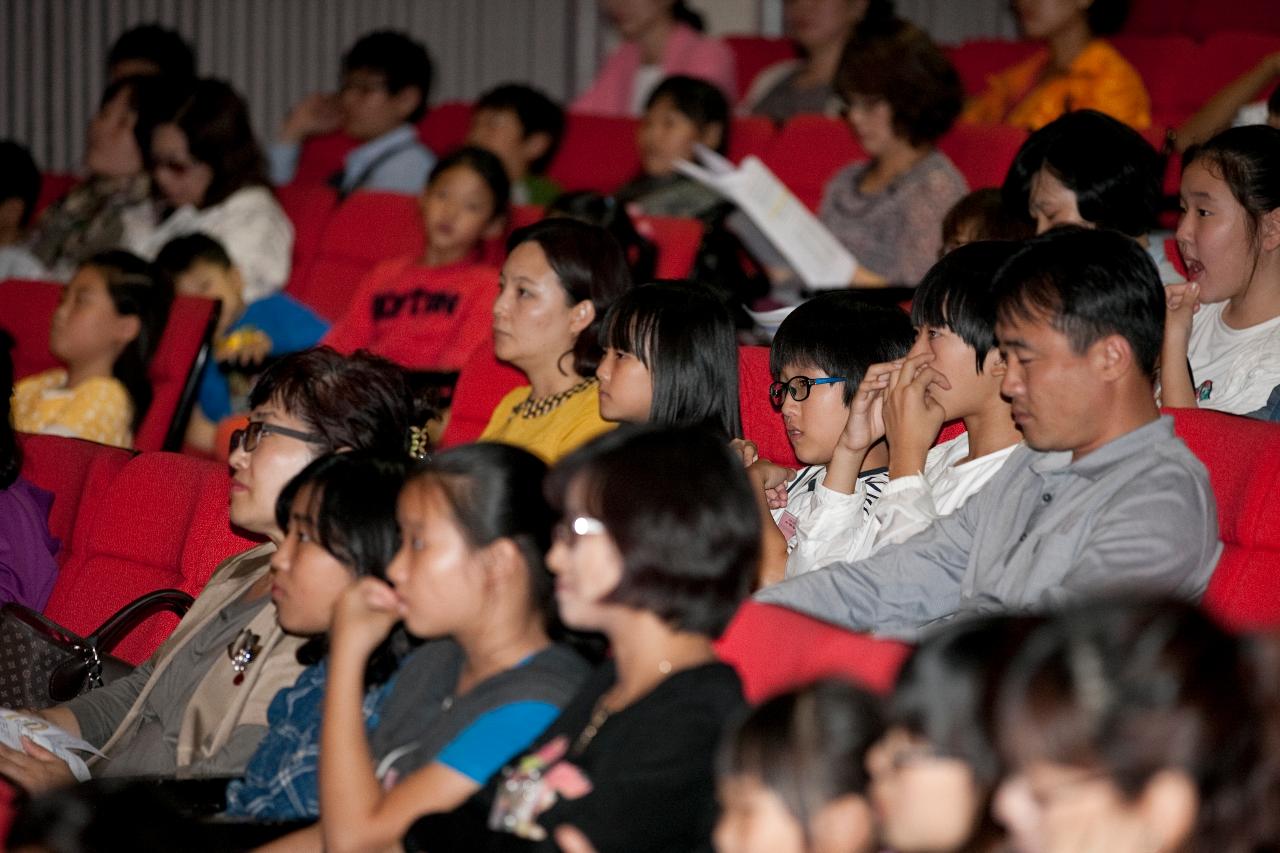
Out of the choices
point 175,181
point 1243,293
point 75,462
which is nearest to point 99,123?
point 175,181

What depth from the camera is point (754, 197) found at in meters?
3.99

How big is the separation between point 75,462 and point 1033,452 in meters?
2.05

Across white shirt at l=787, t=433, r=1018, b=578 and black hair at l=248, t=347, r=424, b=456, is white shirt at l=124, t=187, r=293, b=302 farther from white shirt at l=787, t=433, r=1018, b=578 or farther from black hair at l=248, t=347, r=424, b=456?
white shirt at l=787, t=433, r=1018, b=578

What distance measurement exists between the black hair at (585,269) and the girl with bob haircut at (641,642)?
1.47m

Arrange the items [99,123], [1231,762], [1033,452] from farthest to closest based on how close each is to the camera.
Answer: [99,123] < [1033,452] < [1231,762]

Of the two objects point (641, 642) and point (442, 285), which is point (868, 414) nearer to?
point (641, 642)

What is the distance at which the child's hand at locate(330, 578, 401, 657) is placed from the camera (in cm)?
194

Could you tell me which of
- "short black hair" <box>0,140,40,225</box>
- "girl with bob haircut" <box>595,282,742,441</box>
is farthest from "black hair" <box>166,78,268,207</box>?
"girl with bob haircut" <box>595,282,742,441</box>

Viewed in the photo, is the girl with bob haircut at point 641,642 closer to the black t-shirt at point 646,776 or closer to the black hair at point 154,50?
the black t-shirt at point 646,776

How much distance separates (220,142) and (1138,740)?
15.1ft

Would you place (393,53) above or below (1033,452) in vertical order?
above

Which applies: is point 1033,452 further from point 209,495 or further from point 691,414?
point 209,495

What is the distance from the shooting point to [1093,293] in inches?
79.0

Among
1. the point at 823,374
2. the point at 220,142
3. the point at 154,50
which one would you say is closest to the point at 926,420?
the point at 823,374
